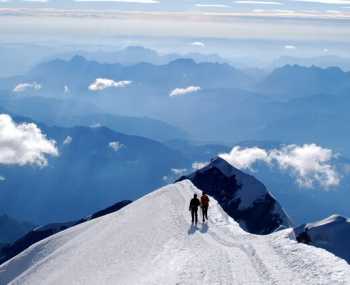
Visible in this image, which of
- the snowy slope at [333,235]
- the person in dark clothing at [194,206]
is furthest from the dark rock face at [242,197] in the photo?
the person in dark clothing at [194,206]

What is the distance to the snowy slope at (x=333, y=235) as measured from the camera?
136m

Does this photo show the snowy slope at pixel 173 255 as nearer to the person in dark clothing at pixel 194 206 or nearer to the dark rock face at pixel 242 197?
the person in dark clothing at pixel 194 206

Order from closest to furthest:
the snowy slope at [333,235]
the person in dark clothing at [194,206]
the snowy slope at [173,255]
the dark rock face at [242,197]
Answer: the snowy slope at [173,255] → the person in dark clothing at [194,206] → the snowy slope at [333,235] → the dark rock face at [242,197]

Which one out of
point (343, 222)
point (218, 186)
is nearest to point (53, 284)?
point (343, 222)

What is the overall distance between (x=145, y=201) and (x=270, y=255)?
1383 inches

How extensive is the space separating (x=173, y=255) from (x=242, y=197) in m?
140

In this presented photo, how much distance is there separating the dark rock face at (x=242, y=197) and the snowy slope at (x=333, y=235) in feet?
38.0

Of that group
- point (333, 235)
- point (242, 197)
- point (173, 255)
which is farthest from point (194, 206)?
point (242, 197)

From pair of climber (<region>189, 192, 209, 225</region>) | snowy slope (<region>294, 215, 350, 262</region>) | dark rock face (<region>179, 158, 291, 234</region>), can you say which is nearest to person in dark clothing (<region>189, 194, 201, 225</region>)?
pair of climber (<region>189, 192, 209, 225</region>)

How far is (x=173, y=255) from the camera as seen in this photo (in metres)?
36.6

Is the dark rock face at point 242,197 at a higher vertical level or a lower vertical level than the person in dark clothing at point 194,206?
lower

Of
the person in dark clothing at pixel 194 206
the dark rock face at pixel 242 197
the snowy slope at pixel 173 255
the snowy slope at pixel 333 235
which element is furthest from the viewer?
the dark rock face at pixel 242 197

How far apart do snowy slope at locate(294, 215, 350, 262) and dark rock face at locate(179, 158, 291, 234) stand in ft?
38.0

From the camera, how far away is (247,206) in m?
169
